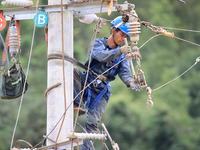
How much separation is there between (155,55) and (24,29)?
676 cm

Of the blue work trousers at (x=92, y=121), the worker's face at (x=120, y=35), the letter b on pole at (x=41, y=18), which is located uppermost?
the worker's face at (x=120, y=35)

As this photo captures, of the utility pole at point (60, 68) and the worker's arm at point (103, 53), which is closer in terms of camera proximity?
the utility pole at point (60, 68)

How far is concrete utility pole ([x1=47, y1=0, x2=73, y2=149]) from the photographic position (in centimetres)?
→ 615

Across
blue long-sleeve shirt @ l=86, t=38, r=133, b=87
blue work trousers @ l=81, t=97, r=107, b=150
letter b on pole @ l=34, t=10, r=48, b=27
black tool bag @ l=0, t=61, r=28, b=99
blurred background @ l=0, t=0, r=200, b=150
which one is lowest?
blue work trousers @ l=81, t=97, r=107, b=150

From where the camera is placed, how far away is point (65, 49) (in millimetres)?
6285

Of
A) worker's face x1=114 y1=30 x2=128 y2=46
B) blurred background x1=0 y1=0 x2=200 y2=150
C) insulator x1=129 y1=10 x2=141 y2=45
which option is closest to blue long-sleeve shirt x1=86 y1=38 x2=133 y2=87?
worker's face x1=114 y1=30 x2=128 y2=46

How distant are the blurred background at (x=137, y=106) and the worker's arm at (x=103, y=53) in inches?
442

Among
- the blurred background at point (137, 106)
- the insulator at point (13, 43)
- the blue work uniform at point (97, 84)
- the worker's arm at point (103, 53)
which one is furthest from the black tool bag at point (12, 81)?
the blurred background at point (137, 106)

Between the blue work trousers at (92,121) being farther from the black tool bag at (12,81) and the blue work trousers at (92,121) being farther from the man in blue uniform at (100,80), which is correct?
the black tool bag at (12,81)

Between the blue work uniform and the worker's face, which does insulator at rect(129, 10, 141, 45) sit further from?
the worker's face

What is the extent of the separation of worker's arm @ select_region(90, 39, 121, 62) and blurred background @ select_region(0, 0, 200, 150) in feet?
36.8

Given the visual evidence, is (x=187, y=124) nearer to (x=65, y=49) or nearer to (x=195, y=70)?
(x=195, y=70)

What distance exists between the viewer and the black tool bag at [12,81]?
21.9 feet

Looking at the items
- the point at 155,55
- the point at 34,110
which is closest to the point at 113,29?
the point at 34,110
